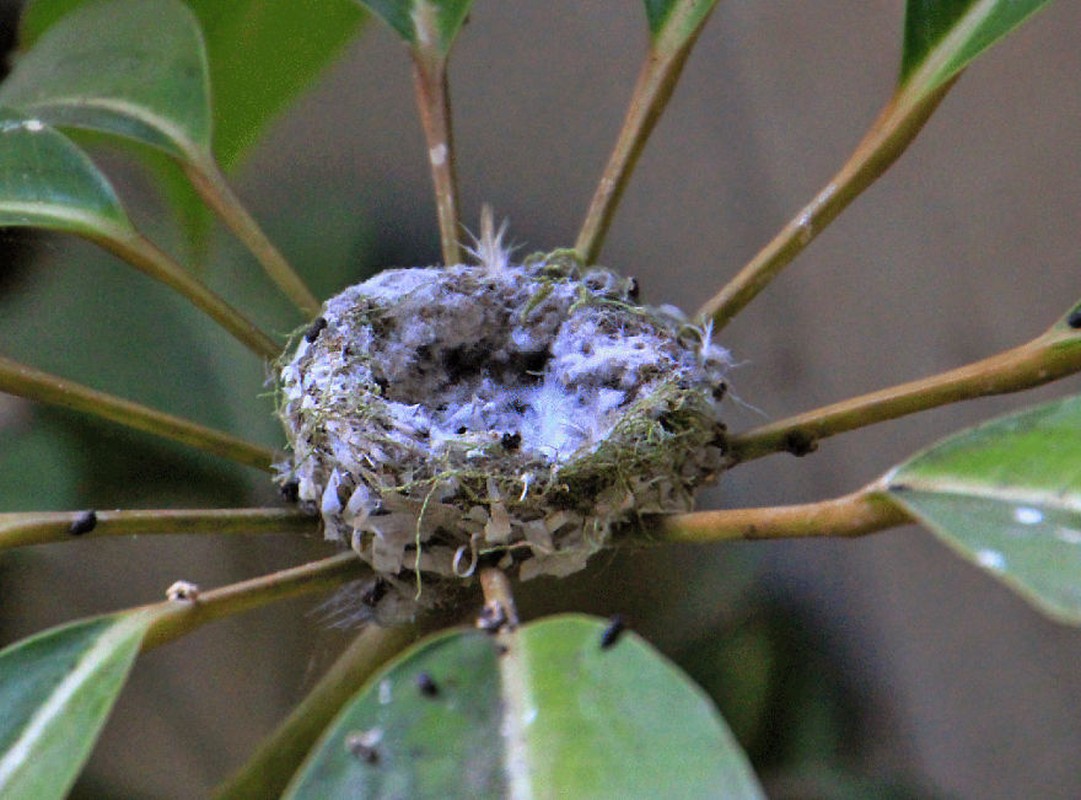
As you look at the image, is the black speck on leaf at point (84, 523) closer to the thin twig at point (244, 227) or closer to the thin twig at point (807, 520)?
the thin twig at point (244, 227)

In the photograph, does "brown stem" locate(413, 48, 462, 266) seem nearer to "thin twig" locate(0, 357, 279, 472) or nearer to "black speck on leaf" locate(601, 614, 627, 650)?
"thin twig" locate(0, 357, 279, 472)

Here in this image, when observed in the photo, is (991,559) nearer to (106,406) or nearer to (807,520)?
(807,520)

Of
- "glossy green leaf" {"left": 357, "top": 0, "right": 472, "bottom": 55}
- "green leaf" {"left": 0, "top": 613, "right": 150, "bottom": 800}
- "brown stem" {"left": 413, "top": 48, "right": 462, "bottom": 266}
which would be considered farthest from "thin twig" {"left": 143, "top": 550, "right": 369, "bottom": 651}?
"glossy green leaf" {"left": 357, "top": 0, "right": 472, "bottom": 55}

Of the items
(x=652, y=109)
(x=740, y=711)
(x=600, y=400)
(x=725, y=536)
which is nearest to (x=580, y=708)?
(x=725, y=536)

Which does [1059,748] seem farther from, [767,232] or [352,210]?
[352,210]

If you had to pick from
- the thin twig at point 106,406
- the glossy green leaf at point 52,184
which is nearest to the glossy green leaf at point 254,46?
the glossy green leaf at point 52,184
